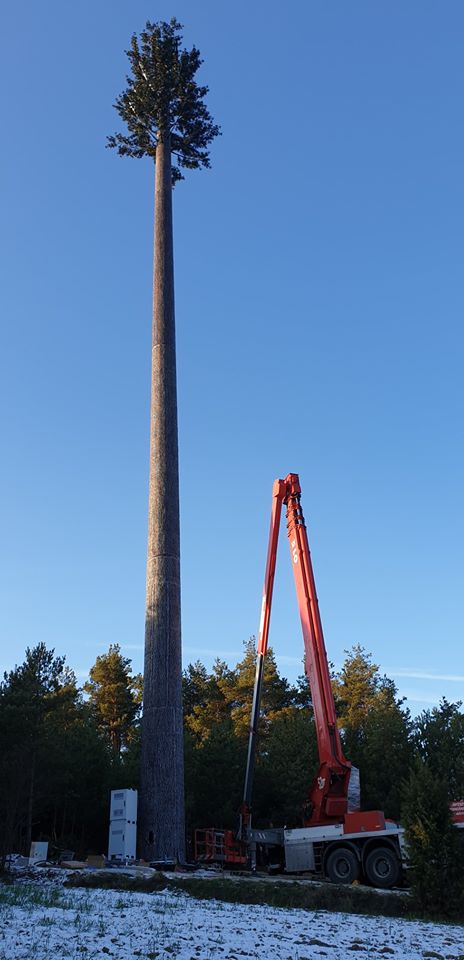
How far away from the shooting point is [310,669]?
20.8m

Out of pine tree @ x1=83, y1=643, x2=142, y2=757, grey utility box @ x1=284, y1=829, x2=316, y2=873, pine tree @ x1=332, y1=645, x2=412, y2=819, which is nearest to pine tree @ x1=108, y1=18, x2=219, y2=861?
grey utility box @ x1=284, y1=829, x2=316, y2=873

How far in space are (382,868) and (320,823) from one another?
1944 millimetres

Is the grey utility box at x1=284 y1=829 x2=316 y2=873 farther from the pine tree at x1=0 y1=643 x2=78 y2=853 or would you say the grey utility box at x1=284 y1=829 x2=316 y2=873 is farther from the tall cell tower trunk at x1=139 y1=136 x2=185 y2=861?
the pine tree at x1=0 y1=643 x2=78 y2=853

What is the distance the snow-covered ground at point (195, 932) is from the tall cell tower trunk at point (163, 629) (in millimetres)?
9388

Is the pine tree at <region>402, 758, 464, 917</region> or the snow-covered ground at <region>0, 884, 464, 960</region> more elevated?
the pine tree at <region>402, 758, 464, 917</region>

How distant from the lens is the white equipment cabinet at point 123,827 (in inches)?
823

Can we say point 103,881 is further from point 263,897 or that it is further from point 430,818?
point 430,818

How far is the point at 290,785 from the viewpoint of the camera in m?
27.9

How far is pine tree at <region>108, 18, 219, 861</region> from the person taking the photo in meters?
22.0

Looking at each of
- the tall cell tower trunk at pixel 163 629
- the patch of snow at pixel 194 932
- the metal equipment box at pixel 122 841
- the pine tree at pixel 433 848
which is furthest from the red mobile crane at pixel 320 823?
the patch of snow at pixel 194 932

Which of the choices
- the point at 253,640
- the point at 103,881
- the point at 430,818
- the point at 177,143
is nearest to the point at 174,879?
the point at 103,881

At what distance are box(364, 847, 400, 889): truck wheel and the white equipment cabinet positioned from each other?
6310mm

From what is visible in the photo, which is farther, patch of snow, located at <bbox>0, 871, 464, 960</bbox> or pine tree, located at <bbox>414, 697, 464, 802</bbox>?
pine tree, located at <bbox>414, 697, 464, 802</bbox>

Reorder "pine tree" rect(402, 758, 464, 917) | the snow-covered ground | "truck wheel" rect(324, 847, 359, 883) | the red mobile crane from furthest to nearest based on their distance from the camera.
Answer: "truck wheel" rect(324, 847, 359, 883) → the red mobile crane → "pine tree" rect(402, 758, 464, 917) → the snow-covered ground
